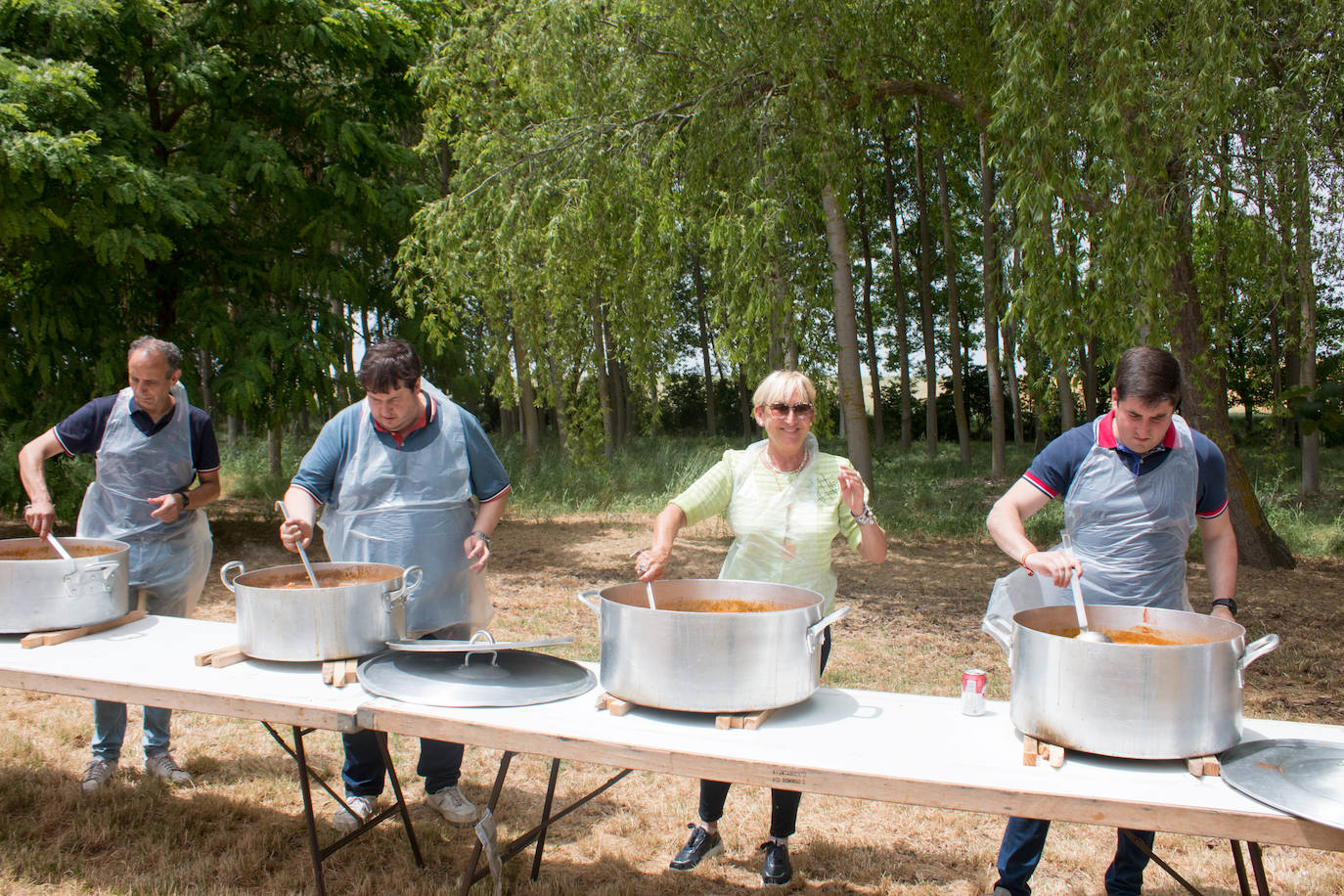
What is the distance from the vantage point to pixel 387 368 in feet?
9.45

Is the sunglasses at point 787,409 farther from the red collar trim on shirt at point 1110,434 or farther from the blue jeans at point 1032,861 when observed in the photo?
the blue jeans at point 1032,861

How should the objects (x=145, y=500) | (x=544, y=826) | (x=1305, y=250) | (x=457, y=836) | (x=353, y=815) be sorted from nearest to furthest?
(x=544, y=826) → (x=353, y=815) → (x=457, y=836) → (x=145, y=500) → (x=1305, y=250)

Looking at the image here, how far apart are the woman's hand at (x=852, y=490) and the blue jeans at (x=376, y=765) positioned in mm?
1635

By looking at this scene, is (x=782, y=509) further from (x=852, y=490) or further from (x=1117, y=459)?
(x=1117, y=459)

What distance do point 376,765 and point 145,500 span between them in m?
1.31

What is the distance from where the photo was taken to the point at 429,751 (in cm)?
333

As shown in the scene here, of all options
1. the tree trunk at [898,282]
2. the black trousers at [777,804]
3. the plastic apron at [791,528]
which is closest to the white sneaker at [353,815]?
the black trousers at [777,804]

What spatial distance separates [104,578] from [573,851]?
170 centimetres

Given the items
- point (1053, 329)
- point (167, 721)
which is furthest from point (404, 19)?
point (167, 721)

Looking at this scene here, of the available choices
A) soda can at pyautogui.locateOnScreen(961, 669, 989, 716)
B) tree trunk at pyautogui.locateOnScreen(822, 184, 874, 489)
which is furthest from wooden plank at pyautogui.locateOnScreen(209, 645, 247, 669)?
tree trunk at pyautogui.locateOnScreen(822, 184, 874, 489)

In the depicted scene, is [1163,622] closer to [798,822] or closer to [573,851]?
[798,822]

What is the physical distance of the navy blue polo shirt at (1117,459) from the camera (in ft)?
8.52

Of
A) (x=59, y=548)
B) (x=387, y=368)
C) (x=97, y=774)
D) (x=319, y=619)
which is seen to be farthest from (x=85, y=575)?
(x=97, y=774)

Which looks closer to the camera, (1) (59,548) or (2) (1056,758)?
A: (2) (1056,758)
